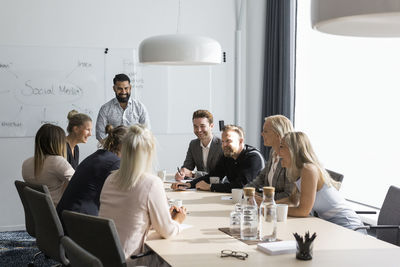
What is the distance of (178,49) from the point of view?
3877 mm

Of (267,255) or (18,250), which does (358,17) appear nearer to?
(267,255)

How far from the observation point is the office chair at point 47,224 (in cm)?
336

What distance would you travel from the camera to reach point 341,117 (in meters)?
5.76

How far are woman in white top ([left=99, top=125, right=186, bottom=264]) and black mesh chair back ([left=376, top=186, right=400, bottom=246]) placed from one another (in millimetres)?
1571

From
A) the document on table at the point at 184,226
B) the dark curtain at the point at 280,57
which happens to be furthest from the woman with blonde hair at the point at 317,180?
the dark curtain at the point at 280,57

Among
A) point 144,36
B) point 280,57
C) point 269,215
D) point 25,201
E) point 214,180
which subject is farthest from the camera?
point 144,36

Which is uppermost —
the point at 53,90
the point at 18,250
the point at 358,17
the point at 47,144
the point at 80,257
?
the point at 358,17

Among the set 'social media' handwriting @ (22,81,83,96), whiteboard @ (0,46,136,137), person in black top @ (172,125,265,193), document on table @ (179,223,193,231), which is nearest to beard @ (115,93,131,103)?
whiteboard @ (0,46,136,137)

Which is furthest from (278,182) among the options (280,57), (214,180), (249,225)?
(280,57)

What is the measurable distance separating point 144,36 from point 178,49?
9.87 ft

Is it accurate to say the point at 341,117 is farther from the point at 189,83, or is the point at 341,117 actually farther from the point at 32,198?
the point at 32,198

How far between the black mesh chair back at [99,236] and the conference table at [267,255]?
22 cm

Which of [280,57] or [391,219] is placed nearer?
[391,219]

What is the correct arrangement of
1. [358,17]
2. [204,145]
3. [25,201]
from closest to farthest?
[358,17]
[25,201]
[204,145]
